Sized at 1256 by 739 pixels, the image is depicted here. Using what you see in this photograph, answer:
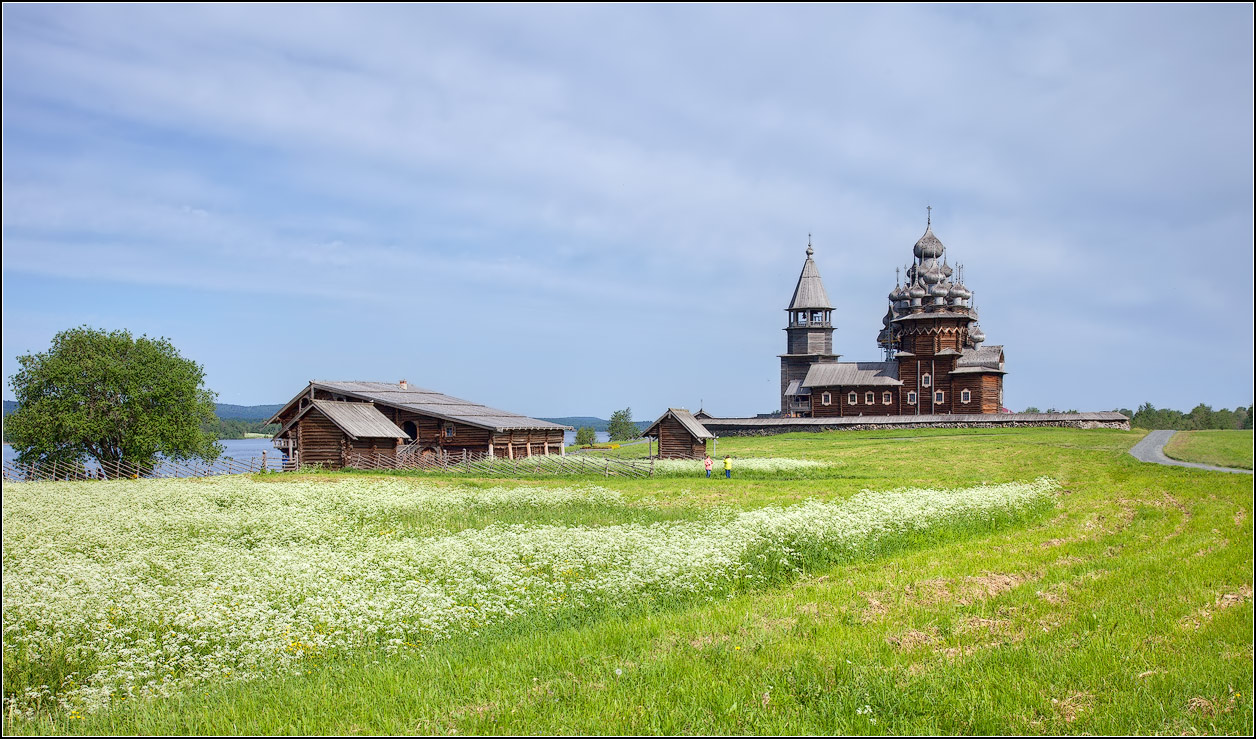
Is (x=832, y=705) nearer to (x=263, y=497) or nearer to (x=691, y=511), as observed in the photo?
(x=691, y=511)

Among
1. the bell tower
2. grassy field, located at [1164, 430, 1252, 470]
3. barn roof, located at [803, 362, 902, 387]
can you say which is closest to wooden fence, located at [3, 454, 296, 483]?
grassy field, located at [1164, 430, 1252, 470]

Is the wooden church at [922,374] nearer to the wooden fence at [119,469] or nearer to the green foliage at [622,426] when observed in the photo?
the green foliage at [622,426]

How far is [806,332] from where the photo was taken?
7956 centimetres

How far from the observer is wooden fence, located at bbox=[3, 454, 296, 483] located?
4241cm

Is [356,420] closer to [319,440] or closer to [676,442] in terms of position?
[319,440]

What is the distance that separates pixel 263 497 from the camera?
24781 millimetres

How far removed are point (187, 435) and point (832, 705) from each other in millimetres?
48970

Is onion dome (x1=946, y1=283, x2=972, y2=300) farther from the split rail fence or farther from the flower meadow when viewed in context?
the flower meadow

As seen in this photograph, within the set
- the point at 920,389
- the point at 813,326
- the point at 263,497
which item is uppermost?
the point at 813,326

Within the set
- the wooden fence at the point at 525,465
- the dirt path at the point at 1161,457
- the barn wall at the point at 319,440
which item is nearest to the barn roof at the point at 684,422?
the wooden fence at the point at 525,465

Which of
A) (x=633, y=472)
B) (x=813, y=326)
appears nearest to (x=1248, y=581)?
→ (x=633, y=472)

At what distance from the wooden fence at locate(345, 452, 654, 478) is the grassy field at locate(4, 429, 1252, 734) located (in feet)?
55.8

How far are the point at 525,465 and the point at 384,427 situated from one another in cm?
983

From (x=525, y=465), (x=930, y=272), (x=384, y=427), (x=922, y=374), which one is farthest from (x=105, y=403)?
(x=930, y=272)
